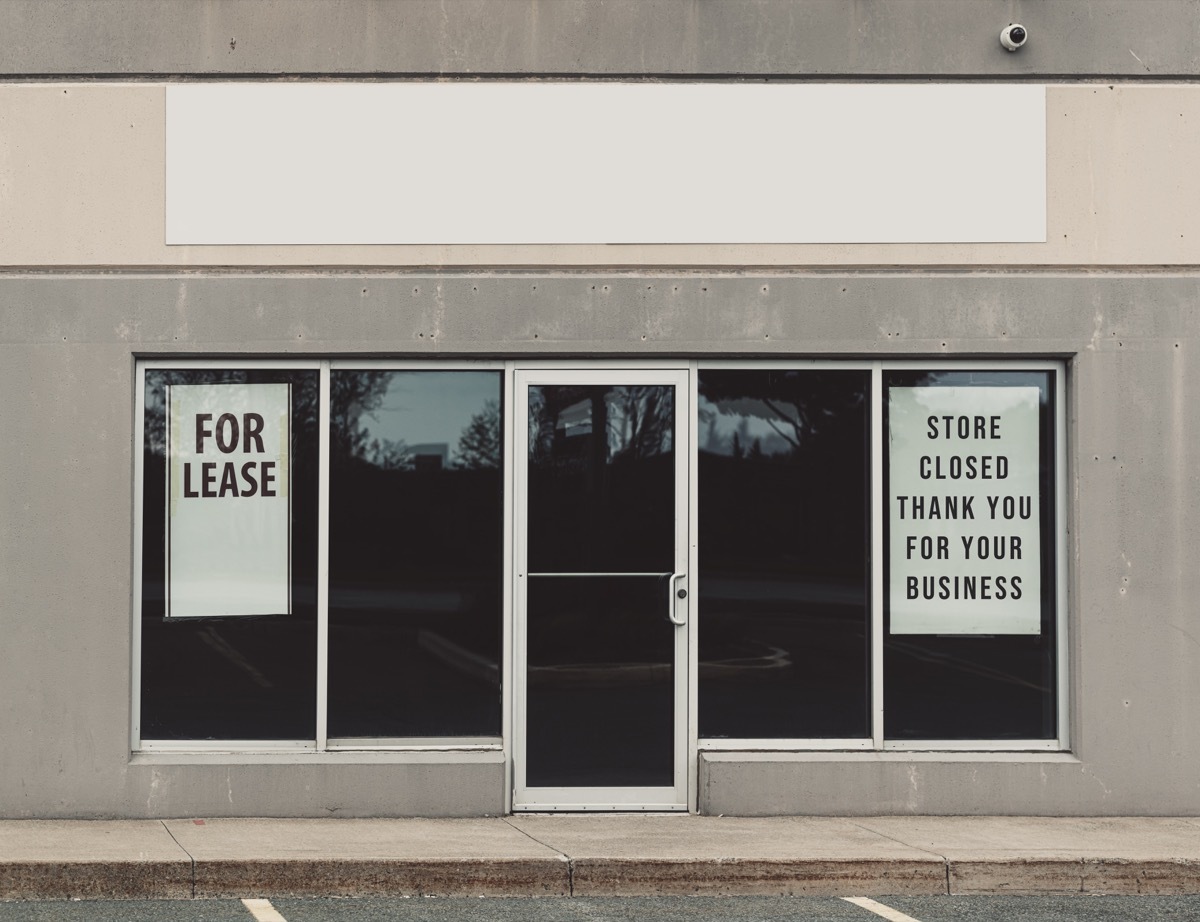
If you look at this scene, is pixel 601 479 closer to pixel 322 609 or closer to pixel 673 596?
pixel 673 596

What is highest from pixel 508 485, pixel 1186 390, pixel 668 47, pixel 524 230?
pixel 668 47

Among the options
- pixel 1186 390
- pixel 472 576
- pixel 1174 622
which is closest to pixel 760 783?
pixel 472 576

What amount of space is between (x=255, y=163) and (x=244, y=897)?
4251mm

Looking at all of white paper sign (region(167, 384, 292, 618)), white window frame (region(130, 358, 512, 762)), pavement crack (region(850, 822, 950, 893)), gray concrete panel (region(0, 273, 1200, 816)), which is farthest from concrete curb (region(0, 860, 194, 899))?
pavement crack (region(850, 822, 950, 893))

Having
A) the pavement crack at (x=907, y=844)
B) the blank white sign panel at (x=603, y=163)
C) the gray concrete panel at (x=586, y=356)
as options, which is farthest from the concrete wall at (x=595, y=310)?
the pavement crack at (x=907, y=844)

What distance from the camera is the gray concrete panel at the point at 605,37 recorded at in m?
8.96

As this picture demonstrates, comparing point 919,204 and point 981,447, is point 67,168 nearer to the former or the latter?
point 919,204

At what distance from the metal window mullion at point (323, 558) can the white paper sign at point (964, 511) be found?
3398 mm

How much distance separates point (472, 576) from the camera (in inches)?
355

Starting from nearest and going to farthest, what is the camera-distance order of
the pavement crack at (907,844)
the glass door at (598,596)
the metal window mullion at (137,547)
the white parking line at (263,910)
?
the white parking line at (263,910) → the pavement crack at (907,844) → the metal window mullion at (137,547) → the glass door at (598,596)

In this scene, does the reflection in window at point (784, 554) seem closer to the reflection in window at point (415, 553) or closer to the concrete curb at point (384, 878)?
the reflection in window at point (415, 553)

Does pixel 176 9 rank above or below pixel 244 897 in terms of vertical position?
above

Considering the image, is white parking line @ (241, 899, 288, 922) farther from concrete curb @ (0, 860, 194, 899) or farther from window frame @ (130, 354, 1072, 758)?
window frame @ (130, 354, 1072, 758)

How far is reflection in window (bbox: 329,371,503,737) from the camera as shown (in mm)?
8969
